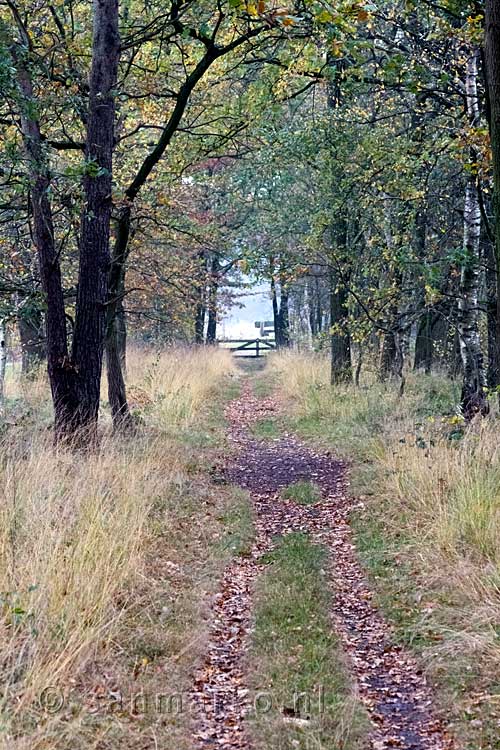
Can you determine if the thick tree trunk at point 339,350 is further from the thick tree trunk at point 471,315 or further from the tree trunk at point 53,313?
the tree trunk at point 53,313

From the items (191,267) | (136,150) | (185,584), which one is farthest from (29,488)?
(191,267)

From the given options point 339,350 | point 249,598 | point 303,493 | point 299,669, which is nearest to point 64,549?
point 249,598

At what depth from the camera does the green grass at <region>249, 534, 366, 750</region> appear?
11.3 feet

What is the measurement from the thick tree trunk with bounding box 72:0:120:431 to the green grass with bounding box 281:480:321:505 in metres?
2.54

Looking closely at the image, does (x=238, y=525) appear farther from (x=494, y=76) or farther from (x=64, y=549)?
(x=494, y=76)

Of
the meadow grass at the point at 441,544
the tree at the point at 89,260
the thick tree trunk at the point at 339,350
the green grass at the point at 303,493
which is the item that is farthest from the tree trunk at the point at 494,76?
the thick tree trunk at the point at 339,350

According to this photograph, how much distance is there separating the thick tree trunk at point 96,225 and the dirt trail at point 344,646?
2439 millimetres

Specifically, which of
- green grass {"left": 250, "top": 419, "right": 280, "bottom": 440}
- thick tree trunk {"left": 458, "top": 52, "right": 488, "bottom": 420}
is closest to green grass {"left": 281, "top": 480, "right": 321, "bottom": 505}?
thick tree trunk {"left": 458, "top": 52, "right": 488, "bottom": 420}

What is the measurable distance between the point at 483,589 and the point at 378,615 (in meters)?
0.82

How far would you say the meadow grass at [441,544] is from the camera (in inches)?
152

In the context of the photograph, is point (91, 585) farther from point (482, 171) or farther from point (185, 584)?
point (482, 171)

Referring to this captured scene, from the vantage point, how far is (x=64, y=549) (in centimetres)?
459

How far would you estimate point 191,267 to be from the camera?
14.9m

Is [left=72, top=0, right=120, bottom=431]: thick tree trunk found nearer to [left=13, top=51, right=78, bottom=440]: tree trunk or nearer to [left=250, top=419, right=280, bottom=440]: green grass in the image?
[left=13, top=51, right=78, bottom=440]: tree trunk
